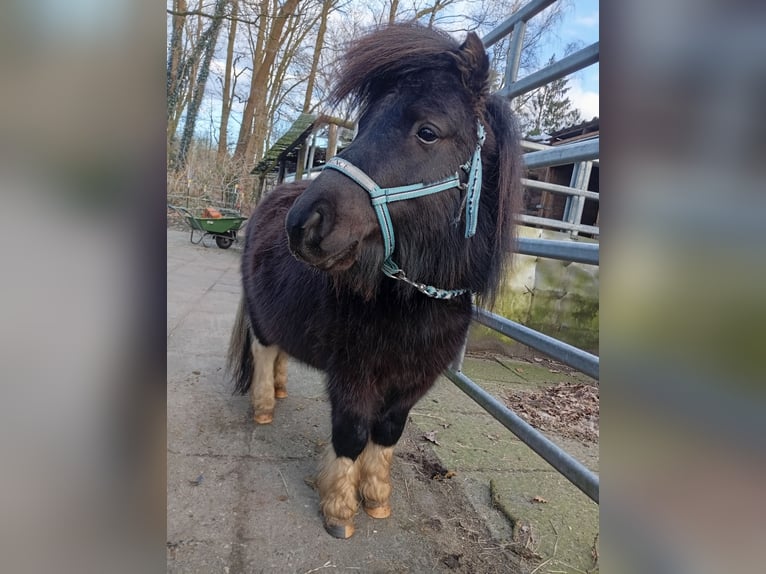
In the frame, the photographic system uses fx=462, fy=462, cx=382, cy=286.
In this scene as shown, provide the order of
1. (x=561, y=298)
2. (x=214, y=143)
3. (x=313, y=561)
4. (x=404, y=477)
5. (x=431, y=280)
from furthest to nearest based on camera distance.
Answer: (x=214, y=143)
(x=561, y=298)
(x=404, y=477)
(x=313, y=561)
(x=431, y=280)

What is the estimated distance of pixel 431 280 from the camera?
5.04ft

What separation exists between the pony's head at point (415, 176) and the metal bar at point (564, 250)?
206 mm

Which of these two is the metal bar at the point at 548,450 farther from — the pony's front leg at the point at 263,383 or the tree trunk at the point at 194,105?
the tree trunk at the point at 194,105

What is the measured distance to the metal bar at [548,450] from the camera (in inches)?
60.4

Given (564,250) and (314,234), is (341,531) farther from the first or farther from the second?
(564,250)

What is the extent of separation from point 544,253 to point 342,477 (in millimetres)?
1200

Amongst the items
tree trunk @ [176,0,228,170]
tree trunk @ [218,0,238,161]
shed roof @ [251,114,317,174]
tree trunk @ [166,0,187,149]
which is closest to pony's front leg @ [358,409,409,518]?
shed roof @ [251,114,317,174]

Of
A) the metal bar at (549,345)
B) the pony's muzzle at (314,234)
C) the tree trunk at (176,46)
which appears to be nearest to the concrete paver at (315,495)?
the metal bar at (549,345)

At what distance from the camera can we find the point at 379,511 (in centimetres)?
192

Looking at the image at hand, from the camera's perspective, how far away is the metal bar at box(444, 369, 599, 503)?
1.54 metres

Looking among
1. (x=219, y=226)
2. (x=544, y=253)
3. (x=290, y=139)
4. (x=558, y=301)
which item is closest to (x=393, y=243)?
(x=544, y=253)
